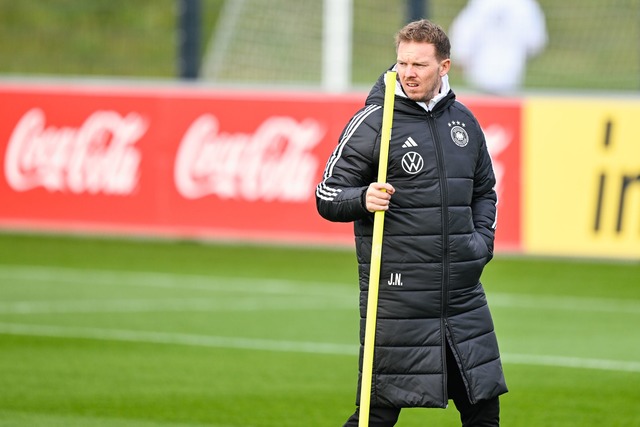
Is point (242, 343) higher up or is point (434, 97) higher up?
point (434, 97)

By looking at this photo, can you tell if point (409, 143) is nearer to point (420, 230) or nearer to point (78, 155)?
point (420, 230)

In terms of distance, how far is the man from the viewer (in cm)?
630

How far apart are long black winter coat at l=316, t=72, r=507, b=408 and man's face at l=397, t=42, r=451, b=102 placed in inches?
2.6

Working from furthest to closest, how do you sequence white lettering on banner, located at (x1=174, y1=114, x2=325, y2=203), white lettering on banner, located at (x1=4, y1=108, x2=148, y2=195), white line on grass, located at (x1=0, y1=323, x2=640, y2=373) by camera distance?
white lettering on banner, located at (x1=4, y1=108, x2=148, y2=195), white lettering on banner, located at (x1=174, y1=114, x2=325, y2=203), white line on grass, located at (x1=0, y1=323, x2=640, y2=373)

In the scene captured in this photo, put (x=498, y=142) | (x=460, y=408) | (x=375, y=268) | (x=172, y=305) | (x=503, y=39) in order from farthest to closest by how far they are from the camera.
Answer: (x=503, y=39), (x=498, y=142), (x=172, y=305), (x=460, y=408), (x=375, y=268)

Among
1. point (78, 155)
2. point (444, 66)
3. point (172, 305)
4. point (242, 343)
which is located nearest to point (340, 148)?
point (444, 66)

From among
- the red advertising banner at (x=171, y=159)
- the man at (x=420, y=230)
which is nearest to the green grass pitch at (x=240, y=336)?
the red advertising banner at (x=171, y=159)

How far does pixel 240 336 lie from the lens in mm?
11930

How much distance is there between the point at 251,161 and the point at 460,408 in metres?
10.4


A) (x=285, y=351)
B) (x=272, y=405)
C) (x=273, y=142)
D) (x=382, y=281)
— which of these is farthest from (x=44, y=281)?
(x=382, y=281)

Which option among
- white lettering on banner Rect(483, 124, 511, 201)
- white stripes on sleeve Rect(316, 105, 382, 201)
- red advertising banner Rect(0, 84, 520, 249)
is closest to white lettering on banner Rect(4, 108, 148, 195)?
red advertising banner Rect(0, 84, 520, 249)

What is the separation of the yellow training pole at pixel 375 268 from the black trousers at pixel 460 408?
0.09 m

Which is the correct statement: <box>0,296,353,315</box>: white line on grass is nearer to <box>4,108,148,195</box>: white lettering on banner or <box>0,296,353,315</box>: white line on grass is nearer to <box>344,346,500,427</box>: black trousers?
<box>4,108,148,195</box>: white lettering on banner

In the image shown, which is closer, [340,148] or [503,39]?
[340,148]
